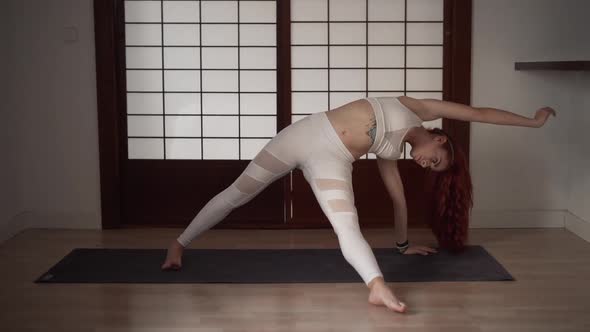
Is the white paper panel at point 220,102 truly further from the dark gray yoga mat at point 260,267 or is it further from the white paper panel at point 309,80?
the dark gray yoga mat at point 260,267

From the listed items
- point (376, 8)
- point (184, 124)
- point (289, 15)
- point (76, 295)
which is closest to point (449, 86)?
point (376, 8)

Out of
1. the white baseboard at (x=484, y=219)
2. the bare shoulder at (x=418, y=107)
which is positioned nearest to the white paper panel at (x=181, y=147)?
the white baseboard at (x=484, y=219)

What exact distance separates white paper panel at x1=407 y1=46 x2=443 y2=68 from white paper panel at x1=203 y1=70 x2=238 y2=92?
1.12m

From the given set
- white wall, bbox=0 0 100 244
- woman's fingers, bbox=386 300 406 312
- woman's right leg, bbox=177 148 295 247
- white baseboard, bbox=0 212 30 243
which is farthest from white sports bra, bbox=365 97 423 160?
white baseboard, bbox=0 212 30 243

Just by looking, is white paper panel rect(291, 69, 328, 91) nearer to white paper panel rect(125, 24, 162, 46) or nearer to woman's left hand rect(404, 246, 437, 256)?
white paper panel rect(125, 24, 162, 46)

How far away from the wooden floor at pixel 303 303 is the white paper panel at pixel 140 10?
5.16 ft

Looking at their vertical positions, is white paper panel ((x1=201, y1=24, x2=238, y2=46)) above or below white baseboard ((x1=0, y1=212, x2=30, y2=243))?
above

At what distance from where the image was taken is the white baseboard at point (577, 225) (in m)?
5.03

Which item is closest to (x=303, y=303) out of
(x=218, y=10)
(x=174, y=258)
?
(x=174, y=258)

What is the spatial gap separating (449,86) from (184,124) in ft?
5.63

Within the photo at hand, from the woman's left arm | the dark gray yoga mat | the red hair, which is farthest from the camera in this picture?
the dark gray yoga mat

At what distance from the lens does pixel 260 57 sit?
5410 mm

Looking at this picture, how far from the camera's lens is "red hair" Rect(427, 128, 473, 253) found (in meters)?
4.10

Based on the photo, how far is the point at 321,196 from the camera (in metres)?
3.82
